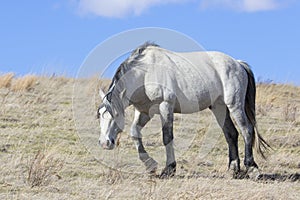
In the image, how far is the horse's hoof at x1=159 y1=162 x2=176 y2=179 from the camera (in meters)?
8.67

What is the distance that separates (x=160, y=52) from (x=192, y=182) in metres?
2.27

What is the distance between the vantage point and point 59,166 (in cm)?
827

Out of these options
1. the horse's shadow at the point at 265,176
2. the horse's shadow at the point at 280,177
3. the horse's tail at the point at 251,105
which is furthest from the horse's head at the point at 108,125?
the horse's tail at the point at 251,105

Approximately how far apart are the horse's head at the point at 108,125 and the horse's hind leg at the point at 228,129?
192 cm

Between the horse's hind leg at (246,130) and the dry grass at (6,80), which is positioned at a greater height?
the dry grass at (6,80)

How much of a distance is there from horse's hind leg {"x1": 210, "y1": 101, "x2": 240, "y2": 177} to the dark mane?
4.51ft

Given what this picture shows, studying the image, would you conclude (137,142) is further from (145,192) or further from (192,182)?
(145,192)

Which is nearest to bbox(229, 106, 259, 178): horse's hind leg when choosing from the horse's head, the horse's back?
the horse's back

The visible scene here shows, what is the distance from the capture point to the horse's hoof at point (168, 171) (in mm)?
8672

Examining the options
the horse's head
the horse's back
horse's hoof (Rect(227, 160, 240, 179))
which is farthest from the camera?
horse's hoof (Rect(227, 160, 240, 179))

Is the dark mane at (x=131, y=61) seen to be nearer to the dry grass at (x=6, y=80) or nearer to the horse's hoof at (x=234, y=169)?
the horse's hoof at (x=234, y=169)

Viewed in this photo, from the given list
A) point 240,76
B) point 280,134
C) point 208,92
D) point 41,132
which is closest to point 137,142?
point 208,92

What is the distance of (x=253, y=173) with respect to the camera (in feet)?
30.0

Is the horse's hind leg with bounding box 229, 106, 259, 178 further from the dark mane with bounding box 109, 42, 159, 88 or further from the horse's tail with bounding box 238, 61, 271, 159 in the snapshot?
the dark mane with bounding box 109, 42, 159, 88
